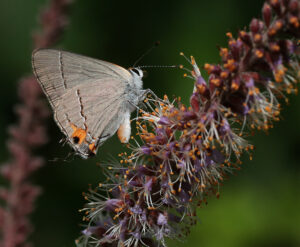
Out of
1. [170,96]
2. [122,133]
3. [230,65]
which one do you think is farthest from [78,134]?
[170,96]

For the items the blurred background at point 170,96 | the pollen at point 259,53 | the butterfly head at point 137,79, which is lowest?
the blurred background at point 170,96

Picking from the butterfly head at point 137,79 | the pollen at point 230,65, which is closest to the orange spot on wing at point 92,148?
the butterfly head at point 137,79

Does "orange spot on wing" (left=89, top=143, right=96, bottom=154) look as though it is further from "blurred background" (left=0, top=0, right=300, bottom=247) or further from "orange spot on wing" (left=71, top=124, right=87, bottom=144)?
"blurred background" (left=0, top=0, right=300, bottom=247)

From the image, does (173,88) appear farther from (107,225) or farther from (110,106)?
(107,225)

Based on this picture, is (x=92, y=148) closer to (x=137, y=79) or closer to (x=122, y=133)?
(x=122, y=133)

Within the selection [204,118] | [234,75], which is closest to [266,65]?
[234,75]

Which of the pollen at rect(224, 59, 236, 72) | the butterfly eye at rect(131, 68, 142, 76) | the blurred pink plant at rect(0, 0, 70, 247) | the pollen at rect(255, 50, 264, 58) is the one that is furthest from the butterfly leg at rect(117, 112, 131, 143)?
the pollen at rect(255, 50, 264, 58)

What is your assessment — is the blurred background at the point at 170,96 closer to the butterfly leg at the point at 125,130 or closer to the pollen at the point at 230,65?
the butterfly leg at the point at 125,130
